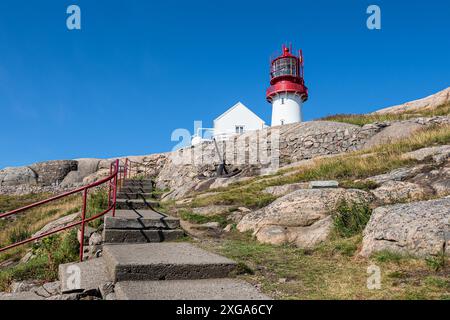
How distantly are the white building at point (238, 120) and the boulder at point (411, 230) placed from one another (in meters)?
25.2

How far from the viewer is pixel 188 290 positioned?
3.21 meters

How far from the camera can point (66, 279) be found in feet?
13.0

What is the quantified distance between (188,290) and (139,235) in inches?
104

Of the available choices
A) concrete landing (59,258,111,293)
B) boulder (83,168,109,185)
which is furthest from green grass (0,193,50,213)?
concrete landing (59,258,111,293)

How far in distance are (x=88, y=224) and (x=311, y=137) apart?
14.5 m

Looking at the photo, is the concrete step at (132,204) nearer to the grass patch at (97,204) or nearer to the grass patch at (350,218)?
the grass patch at (97,204)

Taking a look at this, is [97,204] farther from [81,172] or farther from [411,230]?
[81,172]

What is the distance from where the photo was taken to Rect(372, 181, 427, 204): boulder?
6.06m

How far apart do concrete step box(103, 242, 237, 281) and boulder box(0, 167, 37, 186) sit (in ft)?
89.5

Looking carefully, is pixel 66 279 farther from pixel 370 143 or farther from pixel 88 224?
pixel 370 143

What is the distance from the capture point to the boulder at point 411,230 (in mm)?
3757

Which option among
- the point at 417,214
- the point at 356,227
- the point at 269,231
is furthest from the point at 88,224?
the point at 417,214

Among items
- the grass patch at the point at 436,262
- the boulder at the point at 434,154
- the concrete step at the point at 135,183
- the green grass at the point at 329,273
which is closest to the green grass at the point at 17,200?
the concrete step at the point at 135,183
